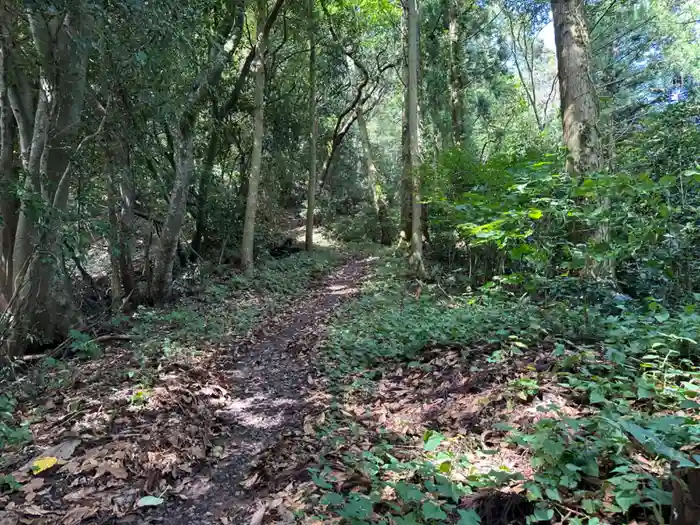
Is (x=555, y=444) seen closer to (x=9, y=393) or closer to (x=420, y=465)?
(x=420, y=465)

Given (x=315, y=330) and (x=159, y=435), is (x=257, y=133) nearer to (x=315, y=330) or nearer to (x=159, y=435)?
(x=315, y=330)

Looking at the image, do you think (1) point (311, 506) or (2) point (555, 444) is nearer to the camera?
(2) point (555, 444)

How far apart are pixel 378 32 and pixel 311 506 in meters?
22.7

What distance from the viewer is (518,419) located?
3549 millimetres

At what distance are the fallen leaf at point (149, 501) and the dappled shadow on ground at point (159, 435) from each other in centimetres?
1

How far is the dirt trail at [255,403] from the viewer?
3371 millimetres

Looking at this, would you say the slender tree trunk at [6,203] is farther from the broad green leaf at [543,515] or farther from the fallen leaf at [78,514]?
the broad green leaf at [543,515]

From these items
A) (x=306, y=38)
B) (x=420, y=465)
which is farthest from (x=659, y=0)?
(x=420, y=465)

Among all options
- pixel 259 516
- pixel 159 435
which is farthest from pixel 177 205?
pixel 259 516

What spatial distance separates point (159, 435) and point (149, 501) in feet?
2.85

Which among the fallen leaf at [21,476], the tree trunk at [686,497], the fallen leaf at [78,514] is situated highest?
the tree trunk at [686,497]

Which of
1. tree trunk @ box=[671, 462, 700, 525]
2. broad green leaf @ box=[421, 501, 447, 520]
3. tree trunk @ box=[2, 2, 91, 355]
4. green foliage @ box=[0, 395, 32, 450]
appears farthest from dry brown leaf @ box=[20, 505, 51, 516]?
tree trunk @ box=[671, 462, 700, 525]

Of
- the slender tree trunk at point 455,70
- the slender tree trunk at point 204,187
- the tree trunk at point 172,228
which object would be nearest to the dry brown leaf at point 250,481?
the tree trunk at point 172,228

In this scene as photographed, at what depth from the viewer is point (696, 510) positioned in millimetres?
1966
